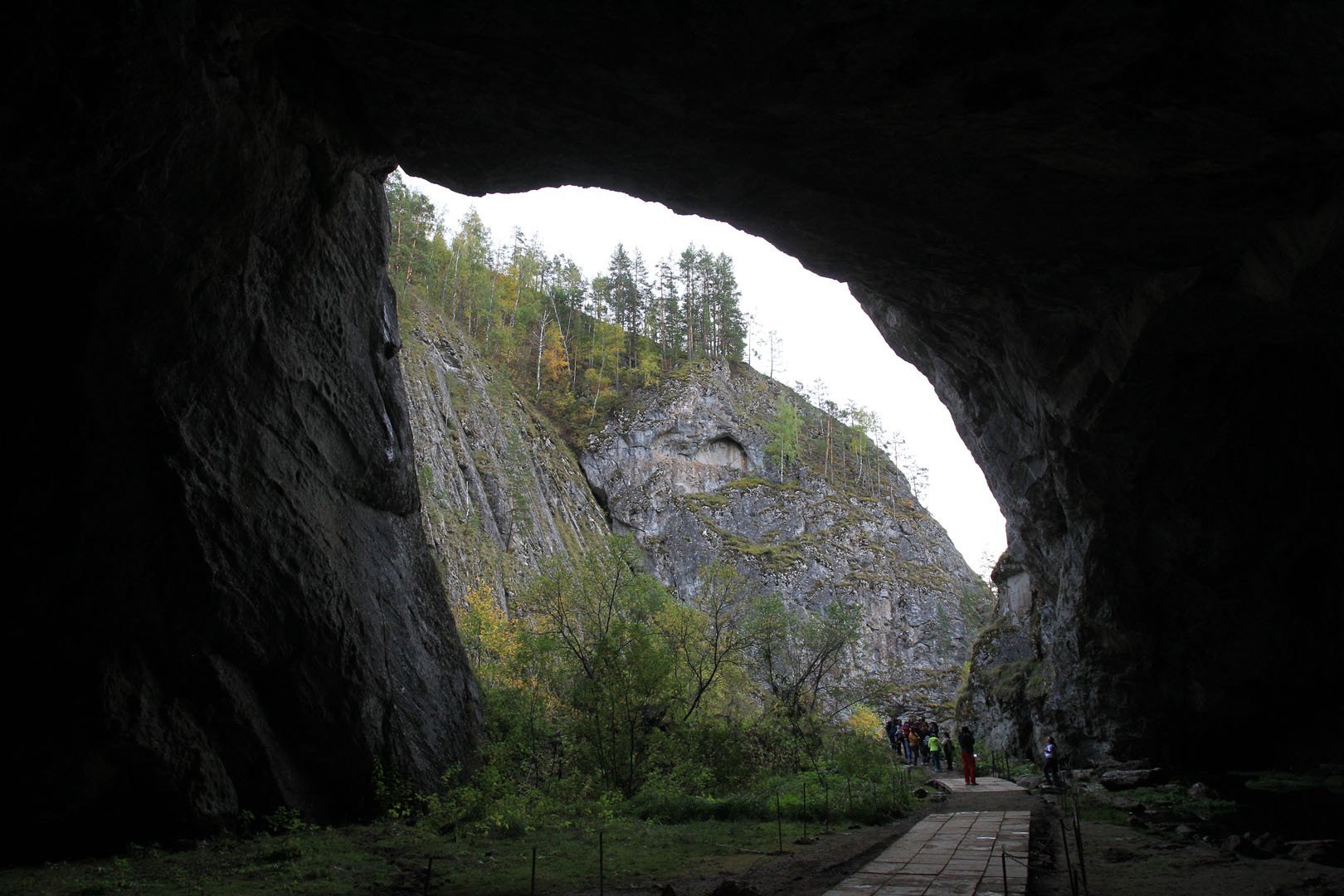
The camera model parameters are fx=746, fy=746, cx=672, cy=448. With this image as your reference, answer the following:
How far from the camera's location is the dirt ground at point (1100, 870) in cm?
817

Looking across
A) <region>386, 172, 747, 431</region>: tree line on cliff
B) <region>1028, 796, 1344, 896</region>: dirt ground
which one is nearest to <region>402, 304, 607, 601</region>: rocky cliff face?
<region>386, 172, 747, 431</region>: tree line on cliff

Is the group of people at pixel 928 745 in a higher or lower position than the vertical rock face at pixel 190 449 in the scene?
lower

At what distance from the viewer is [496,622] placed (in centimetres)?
2769

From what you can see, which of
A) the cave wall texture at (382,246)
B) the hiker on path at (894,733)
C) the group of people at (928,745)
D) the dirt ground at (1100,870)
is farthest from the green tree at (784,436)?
the dirt ground at (1100,870)

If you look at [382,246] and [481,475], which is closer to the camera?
[382,246]

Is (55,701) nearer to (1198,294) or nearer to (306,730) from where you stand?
(306,730)

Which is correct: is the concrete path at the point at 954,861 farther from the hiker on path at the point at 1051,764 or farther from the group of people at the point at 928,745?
the group of people at the point at 928,745

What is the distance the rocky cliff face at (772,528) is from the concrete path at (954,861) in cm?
4164

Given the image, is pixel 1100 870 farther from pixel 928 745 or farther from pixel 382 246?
pixel 928 745

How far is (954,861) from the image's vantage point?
8.47 meters

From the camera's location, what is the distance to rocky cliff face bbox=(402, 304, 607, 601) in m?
31.5

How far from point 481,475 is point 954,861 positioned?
32591mm

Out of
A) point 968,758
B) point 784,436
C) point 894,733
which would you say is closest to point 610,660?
point 968,758

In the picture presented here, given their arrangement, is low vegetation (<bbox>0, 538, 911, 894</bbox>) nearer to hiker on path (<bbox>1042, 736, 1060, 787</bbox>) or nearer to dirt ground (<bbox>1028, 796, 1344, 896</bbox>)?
dirt ground (<bbox>1028, 796, 1344, 896</bbox>)
